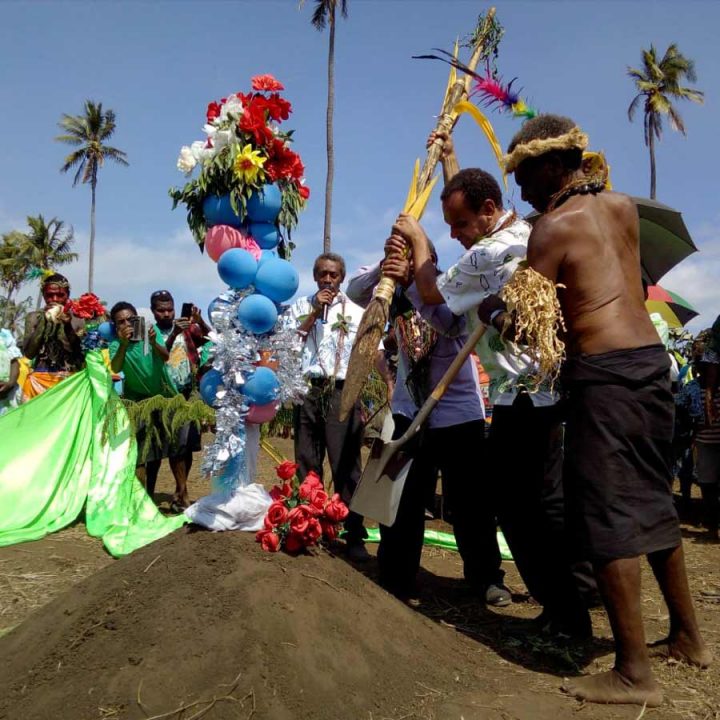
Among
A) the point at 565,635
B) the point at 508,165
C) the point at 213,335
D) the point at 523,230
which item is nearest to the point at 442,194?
the point at 523,230

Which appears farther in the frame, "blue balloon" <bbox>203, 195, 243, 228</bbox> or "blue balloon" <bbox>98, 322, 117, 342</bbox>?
"blue balloon" <bbox>98, 322, 117, 342</bbox>

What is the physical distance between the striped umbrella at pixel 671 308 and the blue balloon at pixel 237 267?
5.35 meters

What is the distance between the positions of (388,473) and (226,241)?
1.34 meters

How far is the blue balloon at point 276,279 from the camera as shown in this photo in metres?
2.96

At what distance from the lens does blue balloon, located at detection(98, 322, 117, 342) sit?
578 centimetres

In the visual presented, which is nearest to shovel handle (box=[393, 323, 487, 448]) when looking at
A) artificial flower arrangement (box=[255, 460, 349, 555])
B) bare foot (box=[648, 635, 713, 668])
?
artificial flower arrangement (box=[255, 460, 349, 555])

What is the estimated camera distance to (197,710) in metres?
2.05

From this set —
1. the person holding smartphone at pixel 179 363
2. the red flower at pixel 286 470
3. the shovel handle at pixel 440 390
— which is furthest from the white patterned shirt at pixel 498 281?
the person holding smartphone at pixel 179 363

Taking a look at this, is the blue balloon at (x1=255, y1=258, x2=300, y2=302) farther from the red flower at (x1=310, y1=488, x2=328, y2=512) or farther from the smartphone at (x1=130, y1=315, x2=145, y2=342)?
the smartphone at (x1=130, y1=315, x2=145, y2=342)

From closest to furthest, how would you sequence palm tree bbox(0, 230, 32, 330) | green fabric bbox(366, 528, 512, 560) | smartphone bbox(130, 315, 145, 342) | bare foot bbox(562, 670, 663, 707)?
bare foot bbox(562, 670, 663, 707) < green fabric bbox(366, 528, 512, 560) < smartphone bbox(130, 315, 145, 342) < palm tree bbox(0, 230, 32, 330)

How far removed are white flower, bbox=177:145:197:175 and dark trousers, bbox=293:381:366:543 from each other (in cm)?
192

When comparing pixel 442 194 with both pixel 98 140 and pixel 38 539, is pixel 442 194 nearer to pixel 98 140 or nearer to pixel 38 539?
pixel 38 539

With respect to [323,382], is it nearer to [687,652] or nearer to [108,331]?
[108,331]

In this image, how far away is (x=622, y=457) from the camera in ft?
7.68
